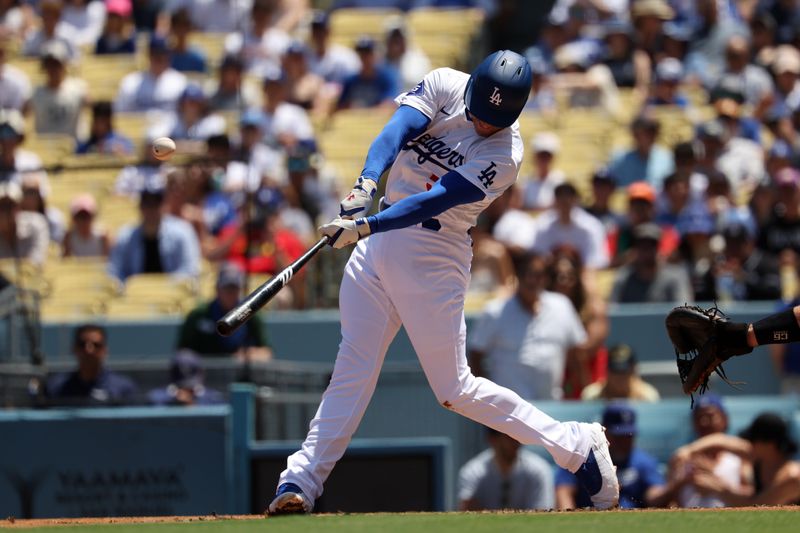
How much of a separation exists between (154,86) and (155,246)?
3143 millimetres

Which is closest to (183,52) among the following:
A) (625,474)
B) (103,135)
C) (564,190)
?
(103,135)

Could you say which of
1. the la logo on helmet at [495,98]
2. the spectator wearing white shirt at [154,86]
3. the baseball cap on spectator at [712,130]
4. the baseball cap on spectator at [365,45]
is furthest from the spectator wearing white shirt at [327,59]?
the la logo on helmet at [495,98]

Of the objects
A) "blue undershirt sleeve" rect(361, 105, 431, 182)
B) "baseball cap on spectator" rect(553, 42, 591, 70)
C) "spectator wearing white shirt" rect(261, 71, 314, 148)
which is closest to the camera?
"blue undershirt sleeve" rect(361, 105, 431, 182)

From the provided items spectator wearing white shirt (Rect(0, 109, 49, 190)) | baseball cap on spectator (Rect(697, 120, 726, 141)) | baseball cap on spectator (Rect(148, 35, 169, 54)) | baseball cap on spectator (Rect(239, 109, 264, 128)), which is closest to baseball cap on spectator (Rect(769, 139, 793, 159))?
baseball cap on spectator (Rect(697, 120, 726, 141))

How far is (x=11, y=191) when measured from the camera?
41.0 feet

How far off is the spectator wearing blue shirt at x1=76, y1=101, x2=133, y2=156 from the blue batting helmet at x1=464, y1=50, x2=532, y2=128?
25.9 ft

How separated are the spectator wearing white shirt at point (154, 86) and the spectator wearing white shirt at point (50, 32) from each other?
111cm

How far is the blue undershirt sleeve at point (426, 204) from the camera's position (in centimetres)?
623

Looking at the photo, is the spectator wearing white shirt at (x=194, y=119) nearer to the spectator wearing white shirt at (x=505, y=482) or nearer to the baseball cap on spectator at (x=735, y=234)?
the baseball cap on spectator at (x=735, y=234)

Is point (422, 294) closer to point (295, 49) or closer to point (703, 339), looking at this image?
point (703, 339)

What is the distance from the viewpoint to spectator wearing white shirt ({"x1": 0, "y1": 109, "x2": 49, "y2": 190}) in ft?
40.9

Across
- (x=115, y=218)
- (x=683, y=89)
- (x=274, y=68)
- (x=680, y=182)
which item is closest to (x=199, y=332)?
(x=115, y=218)

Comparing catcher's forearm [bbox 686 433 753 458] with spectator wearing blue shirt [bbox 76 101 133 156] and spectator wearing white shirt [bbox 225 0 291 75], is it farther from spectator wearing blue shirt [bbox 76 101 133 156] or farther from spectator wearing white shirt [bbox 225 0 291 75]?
spectator wearing white shirt [bbox 225 0 291 75]

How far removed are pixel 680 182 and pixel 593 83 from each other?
2.23 m
